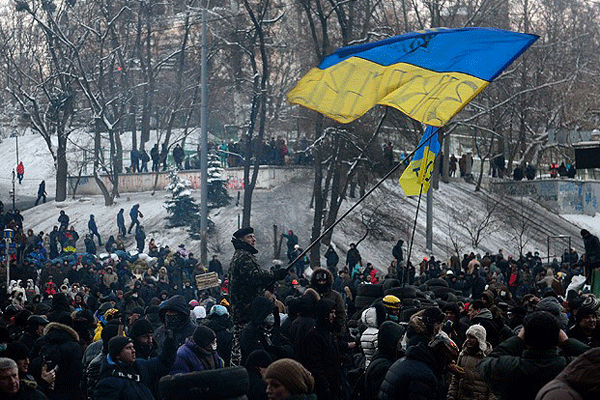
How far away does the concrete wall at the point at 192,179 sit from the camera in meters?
46.8

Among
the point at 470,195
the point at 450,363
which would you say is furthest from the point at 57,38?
the point at 450,363

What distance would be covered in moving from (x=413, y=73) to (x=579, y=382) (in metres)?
8.56

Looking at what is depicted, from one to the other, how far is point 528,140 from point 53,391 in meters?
53.1

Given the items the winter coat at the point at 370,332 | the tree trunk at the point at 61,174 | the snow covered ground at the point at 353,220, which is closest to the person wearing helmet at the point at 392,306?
the winter coat at the point at 370,332

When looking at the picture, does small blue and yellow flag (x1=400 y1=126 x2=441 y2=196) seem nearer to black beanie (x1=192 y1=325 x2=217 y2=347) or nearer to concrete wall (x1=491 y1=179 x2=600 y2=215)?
black beanie (x1=192 y1=325 x2=217 y2=347)

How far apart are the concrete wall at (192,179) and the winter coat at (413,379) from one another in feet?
125

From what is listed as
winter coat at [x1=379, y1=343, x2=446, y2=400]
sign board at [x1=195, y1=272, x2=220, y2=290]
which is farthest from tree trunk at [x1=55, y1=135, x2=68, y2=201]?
winter coat at [x1=379, y1=343, x2=446, y2=400]

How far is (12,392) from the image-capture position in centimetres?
715

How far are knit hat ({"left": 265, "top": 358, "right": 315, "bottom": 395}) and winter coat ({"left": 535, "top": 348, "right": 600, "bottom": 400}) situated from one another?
1.47m

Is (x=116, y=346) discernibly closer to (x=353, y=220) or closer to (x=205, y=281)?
(x=205, y=281)

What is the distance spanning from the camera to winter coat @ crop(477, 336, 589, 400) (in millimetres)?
6559

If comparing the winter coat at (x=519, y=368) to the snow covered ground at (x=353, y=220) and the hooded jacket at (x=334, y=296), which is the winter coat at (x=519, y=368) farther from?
the snow covered ground at (x=353, y=220)

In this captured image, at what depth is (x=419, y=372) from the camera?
24.2 ft

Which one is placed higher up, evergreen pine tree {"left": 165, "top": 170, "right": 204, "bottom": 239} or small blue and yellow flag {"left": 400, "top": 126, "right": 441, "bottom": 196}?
small blue and yellow flag {"left": 400, "top": 126, "right": 441, "bottom": 196}
